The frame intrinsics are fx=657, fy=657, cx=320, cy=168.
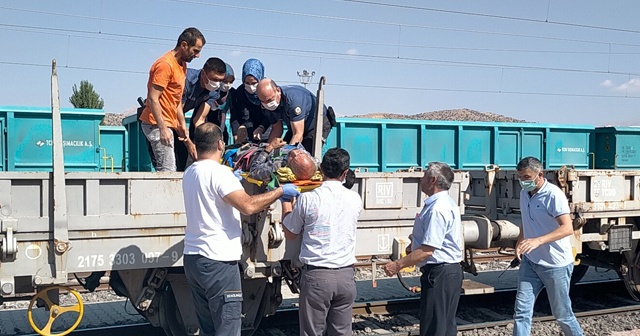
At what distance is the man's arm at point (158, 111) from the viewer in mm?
5777

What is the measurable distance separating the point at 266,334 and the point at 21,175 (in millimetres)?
3401

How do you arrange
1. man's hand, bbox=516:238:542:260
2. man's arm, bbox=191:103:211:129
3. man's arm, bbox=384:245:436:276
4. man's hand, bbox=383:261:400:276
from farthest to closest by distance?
man's arm, bbox=191:103:211:129 → man's hand, bbox=516:238:542:260 → man's hand, bbox=383:261:400:276 → man's arm, bbox=384:245:436:276

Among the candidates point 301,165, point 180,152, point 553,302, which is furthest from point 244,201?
point 553,302

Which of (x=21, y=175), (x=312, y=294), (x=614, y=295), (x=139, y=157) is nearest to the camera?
(x=312, y=294)

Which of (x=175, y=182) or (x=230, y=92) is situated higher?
(x=230, y=92)

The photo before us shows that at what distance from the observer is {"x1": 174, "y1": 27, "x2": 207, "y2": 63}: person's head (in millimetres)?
6133

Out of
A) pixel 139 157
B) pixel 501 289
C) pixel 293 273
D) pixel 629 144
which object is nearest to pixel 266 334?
pixel 293 273

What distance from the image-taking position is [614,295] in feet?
31.3

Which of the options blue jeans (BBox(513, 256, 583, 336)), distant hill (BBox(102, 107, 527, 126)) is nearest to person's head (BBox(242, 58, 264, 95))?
blue jeans (BBox(513, 256, 583, 336))

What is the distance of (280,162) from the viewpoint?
5.49 metres

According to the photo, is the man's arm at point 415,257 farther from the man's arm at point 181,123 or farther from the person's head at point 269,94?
the man's arm at point 181,123

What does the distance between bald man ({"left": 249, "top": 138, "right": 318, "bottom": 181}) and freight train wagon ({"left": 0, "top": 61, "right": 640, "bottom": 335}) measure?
9.8 inches

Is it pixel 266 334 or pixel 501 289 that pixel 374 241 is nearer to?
pixel 266 334

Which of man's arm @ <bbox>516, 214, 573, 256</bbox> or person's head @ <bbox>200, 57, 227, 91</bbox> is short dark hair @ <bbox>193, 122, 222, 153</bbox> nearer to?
person's head @ <bbox>200, 57, 227, 91</bbox>
